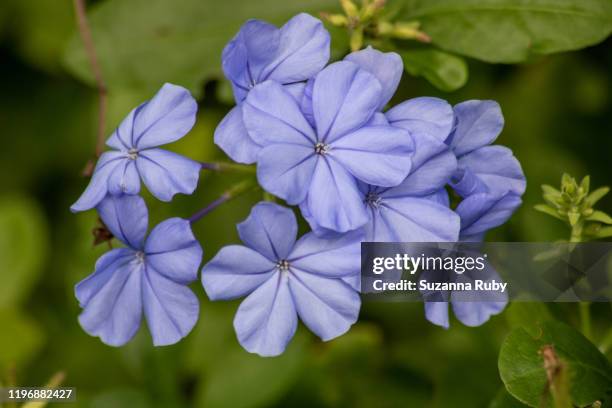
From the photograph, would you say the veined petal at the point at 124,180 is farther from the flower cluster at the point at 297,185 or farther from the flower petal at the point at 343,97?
the flower petal at the point at 343,97

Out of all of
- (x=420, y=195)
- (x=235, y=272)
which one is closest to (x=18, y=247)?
(x=235, y=272)

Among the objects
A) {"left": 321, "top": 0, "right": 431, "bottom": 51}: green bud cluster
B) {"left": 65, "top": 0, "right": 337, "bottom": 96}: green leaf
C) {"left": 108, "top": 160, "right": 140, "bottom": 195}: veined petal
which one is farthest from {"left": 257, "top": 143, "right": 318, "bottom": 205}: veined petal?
{"left": 65, "top": 0, "right": 337, "bottom": 96}: green leaf

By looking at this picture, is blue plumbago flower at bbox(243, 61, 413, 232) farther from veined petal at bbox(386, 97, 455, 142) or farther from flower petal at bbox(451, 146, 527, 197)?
flower petal at bbox(451, 146, 527, 197)

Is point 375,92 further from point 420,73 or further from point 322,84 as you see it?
point 420,73

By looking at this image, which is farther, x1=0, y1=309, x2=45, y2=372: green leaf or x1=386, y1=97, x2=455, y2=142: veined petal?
x1=0, y1=309, x2=45, y2=372: green leaf

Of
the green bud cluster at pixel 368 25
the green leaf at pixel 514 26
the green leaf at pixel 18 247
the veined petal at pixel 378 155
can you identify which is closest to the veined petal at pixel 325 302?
the veined petal at pixel 378 155

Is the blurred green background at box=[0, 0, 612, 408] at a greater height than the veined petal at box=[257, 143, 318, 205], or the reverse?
the veined petal at box=[257, 143, 318, 205]
